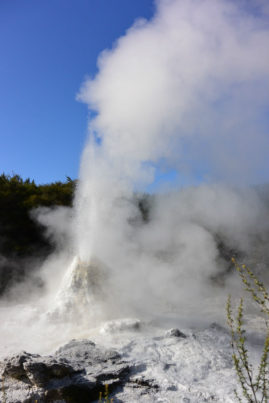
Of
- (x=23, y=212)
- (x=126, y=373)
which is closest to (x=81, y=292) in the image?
(x=126, y=373)

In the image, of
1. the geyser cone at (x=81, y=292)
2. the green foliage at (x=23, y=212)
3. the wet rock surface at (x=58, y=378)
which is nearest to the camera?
the wet rock surface at (x=58, y=378)

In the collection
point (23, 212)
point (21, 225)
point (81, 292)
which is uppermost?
point (23, 212)

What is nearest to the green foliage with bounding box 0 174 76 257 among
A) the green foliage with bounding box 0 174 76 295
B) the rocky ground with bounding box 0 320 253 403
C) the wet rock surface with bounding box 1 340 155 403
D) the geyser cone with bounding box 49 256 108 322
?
the green foliage with bounding box 0 174 76 295

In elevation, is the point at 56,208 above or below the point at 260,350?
above

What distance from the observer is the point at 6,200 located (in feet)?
30.7

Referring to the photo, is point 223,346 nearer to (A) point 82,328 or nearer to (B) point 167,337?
(B) point 167,337

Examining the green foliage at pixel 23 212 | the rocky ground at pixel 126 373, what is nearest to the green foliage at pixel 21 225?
the green foliage at pixel 23 212

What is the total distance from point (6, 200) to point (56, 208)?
55.2 inches

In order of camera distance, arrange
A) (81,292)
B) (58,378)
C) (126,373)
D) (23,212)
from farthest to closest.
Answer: (23,212), (81,292), (126,373), (58,378)

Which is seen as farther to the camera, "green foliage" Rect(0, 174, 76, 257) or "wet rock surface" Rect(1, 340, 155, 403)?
"green foliage" Rect(0, 174, 76, 257)

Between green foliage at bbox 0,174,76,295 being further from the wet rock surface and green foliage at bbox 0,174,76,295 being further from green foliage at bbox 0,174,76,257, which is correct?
the wet rock surface

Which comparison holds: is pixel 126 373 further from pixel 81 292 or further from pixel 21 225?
pixel 21 225

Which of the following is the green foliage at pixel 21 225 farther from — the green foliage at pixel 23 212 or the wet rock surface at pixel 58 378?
the wet rock surface at pixel 58 378

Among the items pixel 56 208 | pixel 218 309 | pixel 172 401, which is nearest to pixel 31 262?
pixel 56 208
